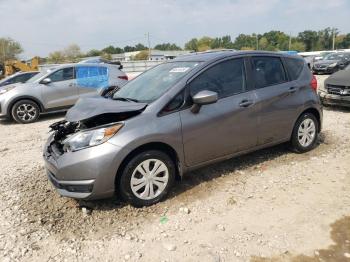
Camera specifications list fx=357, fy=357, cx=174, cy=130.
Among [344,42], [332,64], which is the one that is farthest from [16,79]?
[344,42]

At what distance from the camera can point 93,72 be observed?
11039 millimetres

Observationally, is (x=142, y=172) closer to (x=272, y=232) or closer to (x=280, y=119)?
(x=272, y=232)

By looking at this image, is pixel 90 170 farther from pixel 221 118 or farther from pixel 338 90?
pixel 338 90

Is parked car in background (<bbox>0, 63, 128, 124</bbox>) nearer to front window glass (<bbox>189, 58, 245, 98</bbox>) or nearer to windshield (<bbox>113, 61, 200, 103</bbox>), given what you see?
windshield (<bbox>113, 61, 200, 103</bbox>)

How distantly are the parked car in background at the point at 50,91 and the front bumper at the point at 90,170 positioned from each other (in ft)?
20.6

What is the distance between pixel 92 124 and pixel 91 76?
737 centimetres

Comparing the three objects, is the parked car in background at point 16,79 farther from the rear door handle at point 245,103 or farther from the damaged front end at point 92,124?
the rear door handle at point 245,103

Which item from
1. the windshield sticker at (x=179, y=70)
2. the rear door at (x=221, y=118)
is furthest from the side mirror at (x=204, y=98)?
the windshield sticker at (x=179, y=70)

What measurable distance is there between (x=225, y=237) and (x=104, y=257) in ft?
3.81

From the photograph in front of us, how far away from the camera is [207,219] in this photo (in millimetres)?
3830

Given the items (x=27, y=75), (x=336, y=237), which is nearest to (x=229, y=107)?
(x=336, y=237)

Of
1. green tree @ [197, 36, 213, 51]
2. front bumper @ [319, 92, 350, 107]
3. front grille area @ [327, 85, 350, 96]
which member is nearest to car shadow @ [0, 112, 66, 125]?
front bumper @ [319, 92, 350, 107]

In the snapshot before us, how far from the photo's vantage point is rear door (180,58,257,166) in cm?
429

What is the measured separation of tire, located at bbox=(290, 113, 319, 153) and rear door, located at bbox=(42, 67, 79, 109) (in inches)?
277
